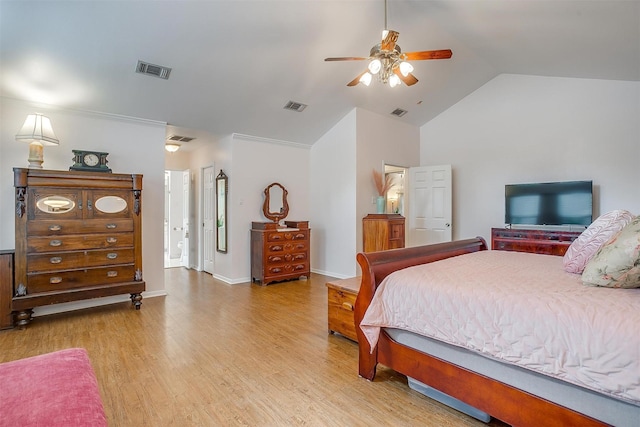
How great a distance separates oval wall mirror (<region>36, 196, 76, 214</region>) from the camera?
3.35 m

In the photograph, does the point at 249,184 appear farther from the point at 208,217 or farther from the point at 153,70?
the point at 153,70

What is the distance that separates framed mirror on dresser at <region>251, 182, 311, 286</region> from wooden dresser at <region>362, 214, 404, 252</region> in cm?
104

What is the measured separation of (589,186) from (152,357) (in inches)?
230

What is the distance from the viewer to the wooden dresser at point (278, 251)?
16.8 ft

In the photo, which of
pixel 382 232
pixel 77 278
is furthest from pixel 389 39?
pixel 77 278

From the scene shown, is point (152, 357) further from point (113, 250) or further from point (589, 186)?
point (589, 186)

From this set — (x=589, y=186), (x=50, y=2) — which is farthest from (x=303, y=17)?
(x=589, y=186)

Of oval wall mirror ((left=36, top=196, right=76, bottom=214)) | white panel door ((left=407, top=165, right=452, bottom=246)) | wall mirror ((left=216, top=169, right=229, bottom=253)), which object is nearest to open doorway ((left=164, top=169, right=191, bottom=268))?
wall mirror ((left=216, top=169, right=229, bottom=253))

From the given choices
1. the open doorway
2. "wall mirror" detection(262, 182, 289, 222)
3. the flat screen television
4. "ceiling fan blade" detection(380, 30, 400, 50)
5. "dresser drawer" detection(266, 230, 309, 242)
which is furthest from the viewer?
the open doorway

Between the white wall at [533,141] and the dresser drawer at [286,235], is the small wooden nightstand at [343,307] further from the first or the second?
the white wall at [533,141]

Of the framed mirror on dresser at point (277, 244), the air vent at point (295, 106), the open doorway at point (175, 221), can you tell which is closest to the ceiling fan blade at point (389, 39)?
the air vent at point (295, 106)

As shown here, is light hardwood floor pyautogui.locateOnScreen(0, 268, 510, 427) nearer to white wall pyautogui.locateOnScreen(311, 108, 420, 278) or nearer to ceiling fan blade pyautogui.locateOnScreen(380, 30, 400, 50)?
white wall pyautogui.locateOnScreen(311, 108, 420, 278)

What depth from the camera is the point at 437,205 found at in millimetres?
5973

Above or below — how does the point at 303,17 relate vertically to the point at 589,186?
above
